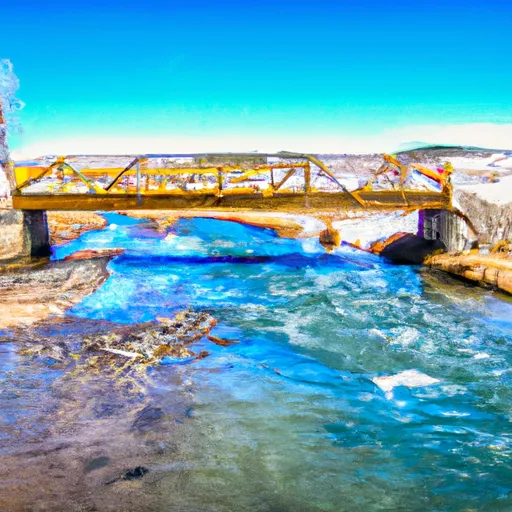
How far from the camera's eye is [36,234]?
16859 millimetres

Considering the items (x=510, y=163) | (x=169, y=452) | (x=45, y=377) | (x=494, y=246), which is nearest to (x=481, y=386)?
(x=169, y=452)

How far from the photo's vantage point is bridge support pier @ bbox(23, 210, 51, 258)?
16.4 m

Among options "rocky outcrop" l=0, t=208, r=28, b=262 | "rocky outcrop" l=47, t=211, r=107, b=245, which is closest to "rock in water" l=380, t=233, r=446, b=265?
"rocky outcrop" l=0, t=208, r=28, b=262

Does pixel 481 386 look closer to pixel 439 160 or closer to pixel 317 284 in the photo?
pixel 317 284

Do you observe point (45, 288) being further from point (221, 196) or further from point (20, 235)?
point (221, 196)

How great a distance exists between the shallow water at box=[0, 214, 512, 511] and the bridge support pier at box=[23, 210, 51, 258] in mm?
5468

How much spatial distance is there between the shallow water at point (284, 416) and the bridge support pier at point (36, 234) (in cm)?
547

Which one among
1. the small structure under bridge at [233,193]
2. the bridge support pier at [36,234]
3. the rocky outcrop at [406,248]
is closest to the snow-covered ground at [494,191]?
the small structure under bridge at [233,193]

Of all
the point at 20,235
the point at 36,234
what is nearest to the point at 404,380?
the point at 20,235

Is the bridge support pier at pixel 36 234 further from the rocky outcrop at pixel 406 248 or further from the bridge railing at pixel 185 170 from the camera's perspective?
the rocky outcrop at pixel 406 248

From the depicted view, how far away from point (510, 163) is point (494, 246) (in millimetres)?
5270

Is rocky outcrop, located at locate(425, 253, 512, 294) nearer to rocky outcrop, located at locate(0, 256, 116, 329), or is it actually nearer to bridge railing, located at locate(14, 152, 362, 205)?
bridge railing, located at locate(14, 152, 362, 205)

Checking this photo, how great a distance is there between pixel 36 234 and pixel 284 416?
1316 cm

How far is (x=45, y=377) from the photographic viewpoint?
293 inches
